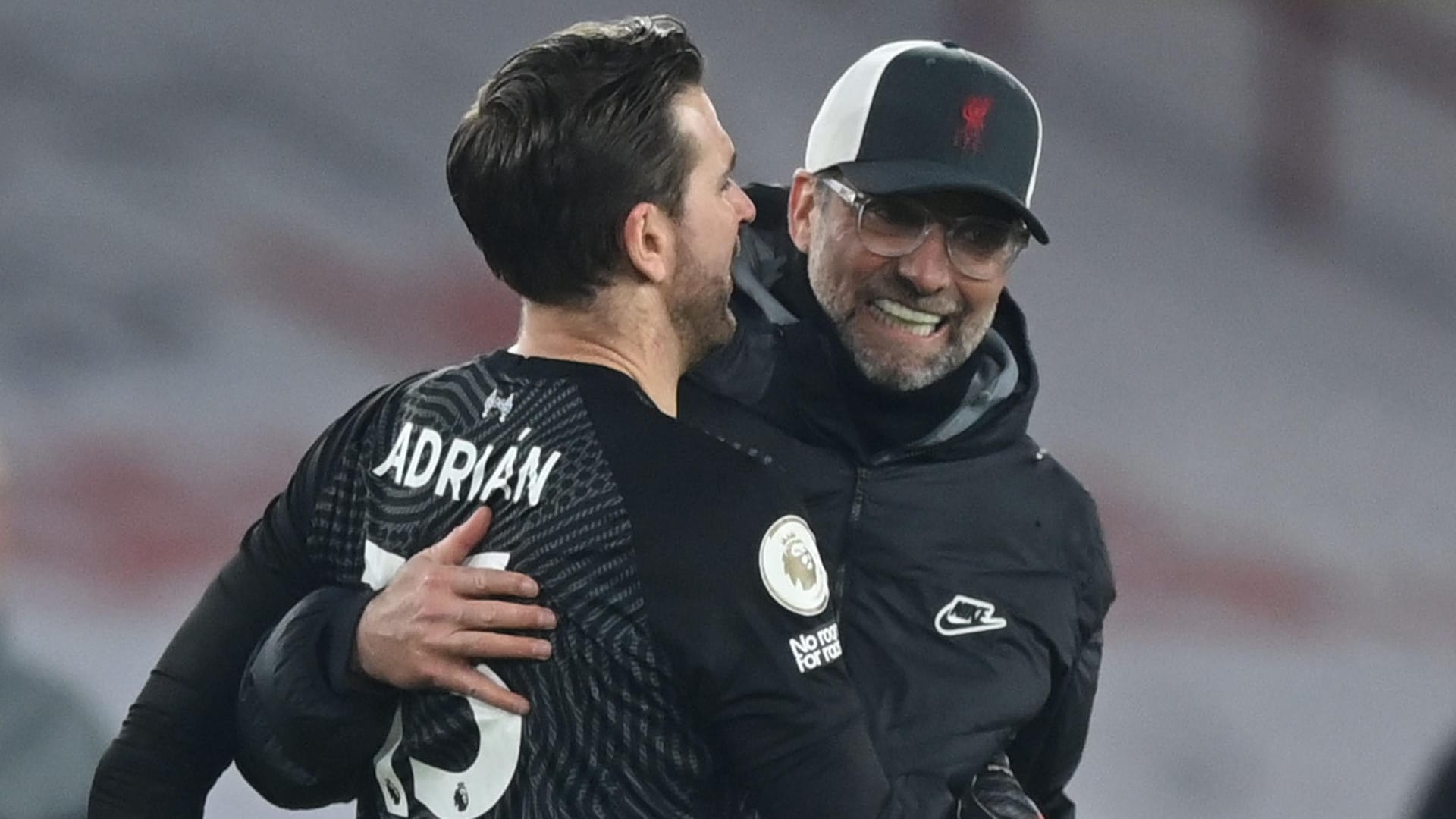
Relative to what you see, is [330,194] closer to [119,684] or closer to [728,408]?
[119,684]

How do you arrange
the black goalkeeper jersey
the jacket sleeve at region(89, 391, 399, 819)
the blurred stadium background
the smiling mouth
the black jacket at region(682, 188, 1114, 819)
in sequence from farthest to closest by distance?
1. the blurred stadium background
2. the smiling mouth
3. the black jacket at region(682, 188, 1114, 819)
4. the jacket sleeve at region(89, 391, 399, 819)
5. the black goalkeeper jersey

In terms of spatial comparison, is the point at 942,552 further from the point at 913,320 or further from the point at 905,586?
the point at 913,320

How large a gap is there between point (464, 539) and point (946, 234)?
0.51 m

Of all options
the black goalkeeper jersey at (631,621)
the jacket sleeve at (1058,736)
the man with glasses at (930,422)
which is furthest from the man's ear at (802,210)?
the black goalkeeper jersey at (631,621)

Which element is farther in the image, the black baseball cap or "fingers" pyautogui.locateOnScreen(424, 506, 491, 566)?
the black baseball cap

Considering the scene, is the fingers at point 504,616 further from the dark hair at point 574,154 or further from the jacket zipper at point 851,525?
the jacket zipper at point 851,525

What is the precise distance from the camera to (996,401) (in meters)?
1.44

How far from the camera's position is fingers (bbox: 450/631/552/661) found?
41.0 inches

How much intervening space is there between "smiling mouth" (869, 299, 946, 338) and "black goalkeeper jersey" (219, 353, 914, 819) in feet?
1.24

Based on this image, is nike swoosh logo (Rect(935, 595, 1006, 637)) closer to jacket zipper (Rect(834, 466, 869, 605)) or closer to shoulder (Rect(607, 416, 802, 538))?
jacket zipper (Rect(834, 466, 869, 605))

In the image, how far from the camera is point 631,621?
40.4 inches

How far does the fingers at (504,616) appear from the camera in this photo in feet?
3.41

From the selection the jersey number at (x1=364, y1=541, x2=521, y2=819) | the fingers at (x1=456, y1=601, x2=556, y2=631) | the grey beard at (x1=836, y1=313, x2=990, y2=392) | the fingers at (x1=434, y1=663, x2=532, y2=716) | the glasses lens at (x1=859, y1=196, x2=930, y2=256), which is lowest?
the jersey number at (x1=364, y1=541, x2=521, y2=819)

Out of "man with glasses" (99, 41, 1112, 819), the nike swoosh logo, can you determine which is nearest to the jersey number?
"man with glasses" (99, 41, 1112, 819)
